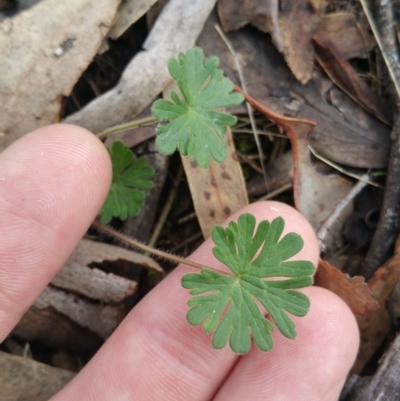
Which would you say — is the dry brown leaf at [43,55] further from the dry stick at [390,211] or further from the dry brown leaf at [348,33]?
the dry stick at [390,211]

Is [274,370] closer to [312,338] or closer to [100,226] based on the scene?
[312,338]

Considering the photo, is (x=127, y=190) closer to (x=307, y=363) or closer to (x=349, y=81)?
(x=307, y=363)

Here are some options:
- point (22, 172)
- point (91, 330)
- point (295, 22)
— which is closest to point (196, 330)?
point (91, 330)

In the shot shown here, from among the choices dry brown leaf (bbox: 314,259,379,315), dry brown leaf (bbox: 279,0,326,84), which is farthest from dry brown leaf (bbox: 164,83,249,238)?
dry brown leaf (bbox: 279,0,326,84)

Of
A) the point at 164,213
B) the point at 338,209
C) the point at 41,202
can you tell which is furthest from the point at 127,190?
the point at 338,209

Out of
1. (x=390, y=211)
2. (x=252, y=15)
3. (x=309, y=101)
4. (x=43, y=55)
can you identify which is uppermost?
(x=43, y=55)

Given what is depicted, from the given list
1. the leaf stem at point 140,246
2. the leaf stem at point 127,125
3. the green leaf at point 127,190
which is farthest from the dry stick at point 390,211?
the leaf stem at point 127,125
